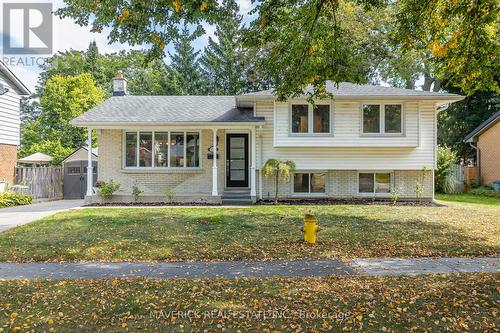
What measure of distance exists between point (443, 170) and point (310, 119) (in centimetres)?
981

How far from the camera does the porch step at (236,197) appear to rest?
14.5m

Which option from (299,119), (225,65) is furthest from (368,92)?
(225,65)

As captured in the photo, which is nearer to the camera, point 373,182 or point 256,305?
point 256,305

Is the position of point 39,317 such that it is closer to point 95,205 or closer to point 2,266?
point 2,266

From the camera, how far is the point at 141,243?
7844mm

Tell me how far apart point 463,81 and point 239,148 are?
29.1 ft

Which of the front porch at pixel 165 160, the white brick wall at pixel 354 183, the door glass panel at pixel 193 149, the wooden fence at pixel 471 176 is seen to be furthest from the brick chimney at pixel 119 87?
the wooden fence at pixel 471 176

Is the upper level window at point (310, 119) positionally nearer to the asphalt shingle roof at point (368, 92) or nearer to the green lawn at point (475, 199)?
the asphalt shingle roof at point (368, 92)

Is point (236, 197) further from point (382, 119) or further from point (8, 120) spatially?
point (8, 120)

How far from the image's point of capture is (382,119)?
15.0m

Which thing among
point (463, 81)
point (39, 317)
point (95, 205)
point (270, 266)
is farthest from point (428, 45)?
point (95, 205)

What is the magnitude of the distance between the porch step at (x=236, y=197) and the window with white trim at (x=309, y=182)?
2117 millimetres

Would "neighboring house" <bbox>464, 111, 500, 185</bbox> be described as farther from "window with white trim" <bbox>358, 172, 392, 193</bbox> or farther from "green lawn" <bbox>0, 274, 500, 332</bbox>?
"green lawn" <bbox>0, 274, 500, 332</bbox>

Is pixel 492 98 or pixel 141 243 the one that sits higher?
pixel 492 98
